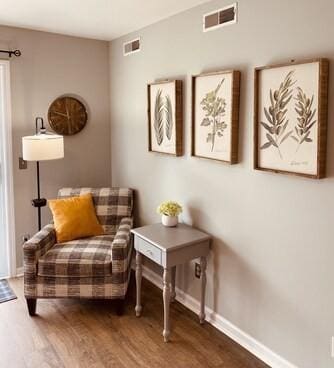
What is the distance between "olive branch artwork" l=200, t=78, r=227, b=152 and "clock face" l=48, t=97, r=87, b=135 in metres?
1.62

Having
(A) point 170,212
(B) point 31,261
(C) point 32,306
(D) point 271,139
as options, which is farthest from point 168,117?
(C) point 32,306

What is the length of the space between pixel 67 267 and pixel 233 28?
2098mm

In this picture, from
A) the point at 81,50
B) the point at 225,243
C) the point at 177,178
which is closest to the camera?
the point at 225,243

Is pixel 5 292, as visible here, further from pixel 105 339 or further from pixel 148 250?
pixel 148 250

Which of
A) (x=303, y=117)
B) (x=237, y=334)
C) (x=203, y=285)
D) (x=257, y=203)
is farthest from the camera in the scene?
(x=203, y=285)

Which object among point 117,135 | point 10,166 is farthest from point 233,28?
point 10,166

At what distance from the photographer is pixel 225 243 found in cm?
266

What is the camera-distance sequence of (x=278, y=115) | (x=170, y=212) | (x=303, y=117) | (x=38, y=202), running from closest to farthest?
(x=303, y=117), (x=278, y=115), (x=170, y=212), (x=38, y=202)

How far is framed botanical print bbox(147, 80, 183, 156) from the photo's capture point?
294cm

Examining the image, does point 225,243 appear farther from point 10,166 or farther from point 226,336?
point 10,166

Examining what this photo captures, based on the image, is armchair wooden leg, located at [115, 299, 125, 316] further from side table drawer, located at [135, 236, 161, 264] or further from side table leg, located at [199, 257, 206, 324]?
side table leg, located at [199, 257, 206, 324]

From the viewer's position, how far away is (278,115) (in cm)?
214

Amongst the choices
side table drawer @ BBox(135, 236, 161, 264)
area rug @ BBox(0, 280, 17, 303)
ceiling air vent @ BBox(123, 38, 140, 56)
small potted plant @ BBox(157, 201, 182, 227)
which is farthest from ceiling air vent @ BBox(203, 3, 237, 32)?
area rug @ BBox(0, 280, 17, 303)

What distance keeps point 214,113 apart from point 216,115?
26 mm
